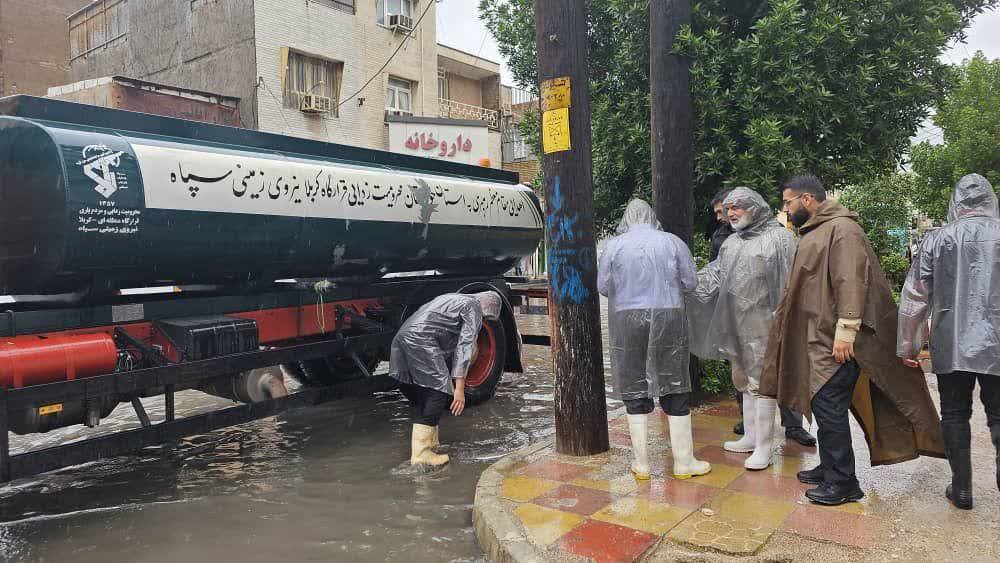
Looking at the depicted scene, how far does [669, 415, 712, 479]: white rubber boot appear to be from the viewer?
4.47m

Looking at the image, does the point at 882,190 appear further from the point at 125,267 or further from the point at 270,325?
the point at 125,267

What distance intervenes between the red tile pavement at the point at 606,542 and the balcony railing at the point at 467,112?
726 inches

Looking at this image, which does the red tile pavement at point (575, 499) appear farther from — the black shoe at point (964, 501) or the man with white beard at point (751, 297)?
the black shoe at point (964, 501)

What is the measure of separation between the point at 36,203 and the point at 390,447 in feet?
10.4

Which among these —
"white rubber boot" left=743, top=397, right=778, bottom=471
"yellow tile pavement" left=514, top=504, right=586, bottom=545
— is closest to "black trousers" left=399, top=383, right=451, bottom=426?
"yellow tile pavement" left=514, top=504, right=586, bottom=545

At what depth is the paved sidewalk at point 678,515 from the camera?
3.38 metres

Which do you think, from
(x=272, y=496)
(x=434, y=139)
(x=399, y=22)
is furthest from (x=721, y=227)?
(x=399, y=22)

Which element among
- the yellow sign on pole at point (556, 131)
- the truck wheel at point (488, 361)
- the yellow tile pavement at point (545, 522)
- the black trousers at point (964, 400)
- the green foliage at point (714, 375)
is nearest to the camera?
the yellow tile pavement at point (545, 522)

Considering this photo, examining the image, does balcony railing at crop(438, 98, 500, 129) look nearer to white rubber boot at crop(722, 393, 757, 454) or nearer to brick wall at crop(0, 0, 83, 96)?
brick wall at crop(0, 0, 83, 96)

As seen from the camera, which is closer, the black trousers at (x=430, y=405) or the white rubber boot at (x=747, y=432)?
the white rubber boot at (x=747, y=432)

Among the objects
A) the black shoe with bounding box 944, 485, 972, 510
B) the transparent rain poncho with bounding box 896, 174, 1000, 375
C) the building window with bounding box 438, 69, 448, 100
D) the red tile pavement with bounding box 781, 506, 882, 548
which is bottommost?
the red tile pavement with bounding box 781, 506, 882, 548

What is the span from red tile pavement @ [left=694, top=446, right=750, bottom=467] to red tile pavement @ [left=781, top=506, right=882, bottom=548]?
35.0 inches

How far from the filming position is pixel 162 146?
4.64 metres

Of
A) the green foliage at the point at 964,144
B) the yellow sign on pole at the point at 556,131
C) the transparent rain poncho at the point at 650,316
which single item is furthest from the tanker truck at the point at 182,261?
the green foliage at the point at 964,144
